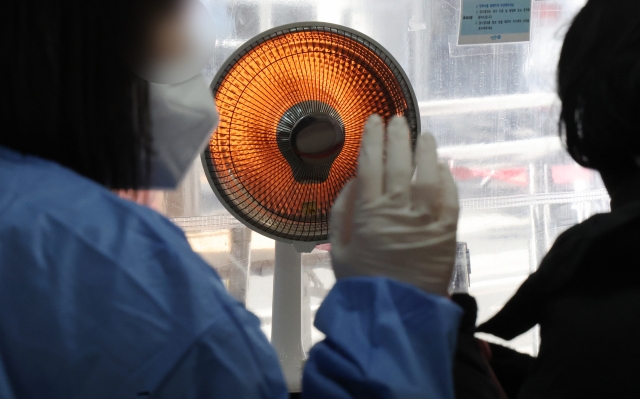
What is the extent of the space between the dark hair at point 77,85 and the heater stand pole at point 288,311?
50cm

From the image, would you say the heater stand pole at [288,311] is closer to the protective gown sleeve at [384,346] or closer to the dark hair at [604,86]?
the protective gown sleeve at [384,346]

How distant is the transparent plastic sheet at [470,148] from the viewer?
5.08 feet

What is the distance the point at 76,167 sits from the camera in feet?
2.36

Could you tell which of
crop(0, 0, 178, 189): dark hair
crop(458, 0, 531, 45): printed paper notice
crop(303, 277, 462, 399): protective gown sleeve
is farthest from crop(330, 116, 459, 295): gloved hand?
crop(458, 0, 531, 45): printed paper notice

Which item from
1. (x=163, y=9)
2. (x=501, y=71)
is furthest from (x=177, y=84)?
(x=501, y=71)

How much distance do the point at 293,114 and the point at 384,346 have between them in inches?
20.1

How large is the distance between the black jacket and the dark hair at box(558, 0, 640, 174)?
0.06 meters

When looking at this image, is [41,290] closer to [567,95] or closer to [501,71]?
[567,95]

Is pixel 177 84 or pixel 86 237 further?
pixel 177 84

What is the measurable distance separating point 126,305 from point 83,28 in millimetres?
324

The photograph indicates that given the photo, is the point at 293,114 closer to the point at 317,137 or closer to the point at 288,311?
the point at 317,137

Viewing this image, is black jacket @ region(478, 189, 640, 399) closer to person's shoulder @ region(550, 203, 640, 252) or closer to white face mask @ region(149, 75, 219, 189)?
person's shoulder @ region(550, 203, 640, 252)

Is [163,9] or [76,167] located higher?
[163,9]

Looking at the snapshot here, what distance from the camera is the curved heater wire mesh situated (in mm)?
1041
